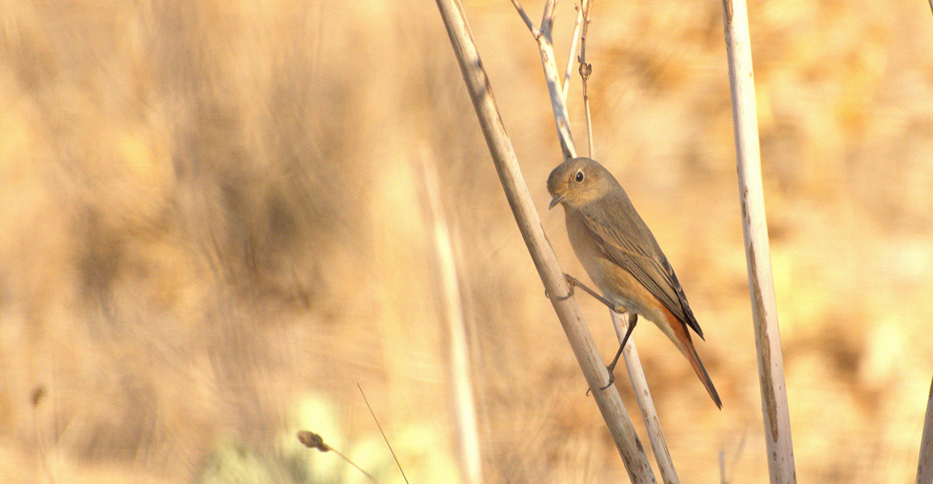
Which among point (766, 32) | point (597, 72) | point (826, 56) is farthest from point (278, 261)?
point (826, 56)

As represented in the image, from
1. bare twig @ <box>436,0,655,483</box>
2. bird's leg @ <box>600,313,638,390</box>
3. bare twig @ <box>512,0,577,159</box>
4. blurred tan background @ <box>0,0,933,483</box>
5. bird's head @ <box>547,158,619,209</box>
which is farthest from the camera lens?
blurred tan background @ <box>0,0,933,483</box>

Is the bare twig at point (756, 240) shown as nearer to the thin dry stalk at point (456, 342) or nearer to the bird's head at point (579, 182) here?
the bird's head at point (579, 182)

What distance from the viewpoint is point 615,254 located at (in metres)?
1.25

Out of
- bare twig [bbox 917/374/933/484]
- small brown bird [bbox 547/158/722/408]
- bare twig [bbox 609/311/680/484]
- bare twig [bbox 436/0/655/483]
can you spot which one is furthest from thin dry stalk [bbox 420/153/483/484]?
bare twig [bbox 917/374/933/484]

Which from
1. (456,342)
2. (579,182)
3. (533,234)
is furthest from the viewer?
(456,342)

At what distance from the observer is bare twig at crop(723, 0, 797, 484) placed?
811 millimetres

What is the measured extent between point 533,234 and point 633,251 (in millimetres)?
573

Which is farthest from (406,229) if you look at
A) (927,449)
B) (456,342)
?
(927,449)

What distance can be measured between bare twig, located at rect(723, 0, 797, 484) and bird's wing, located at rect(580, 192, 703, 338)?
1.30ft

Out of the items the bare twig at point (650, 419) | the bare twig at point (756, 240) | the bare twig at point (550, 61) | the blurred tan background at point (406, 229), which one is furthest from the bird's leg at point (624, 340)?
the blurred tan background at point (406, 229)

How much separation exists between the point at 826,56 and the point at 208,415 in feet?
6.98

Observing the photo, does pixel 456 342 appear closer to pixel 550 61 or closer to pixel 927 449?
pixel 550 61

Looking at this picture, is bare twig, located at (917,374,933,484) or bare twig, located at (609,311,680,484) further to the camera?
bare twig, located at (609,311,680,484)

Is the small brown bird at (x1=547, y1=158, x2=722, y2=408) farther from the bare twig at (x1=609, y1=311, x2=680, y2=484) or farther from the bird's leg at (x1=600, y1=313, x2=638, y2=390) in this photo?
the bare twig at (x1=609, y1=311, x2=680, y2=484)
